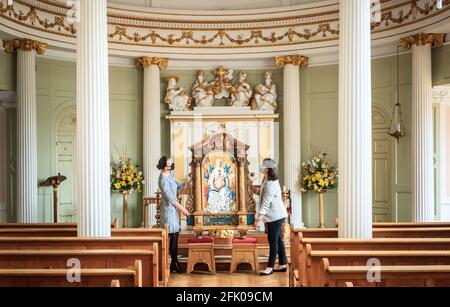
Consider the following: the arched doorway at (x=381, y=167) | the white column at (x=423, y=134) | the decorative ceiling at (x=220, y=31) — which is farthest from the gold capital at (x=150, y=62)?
the white column at (x=423, y=134)

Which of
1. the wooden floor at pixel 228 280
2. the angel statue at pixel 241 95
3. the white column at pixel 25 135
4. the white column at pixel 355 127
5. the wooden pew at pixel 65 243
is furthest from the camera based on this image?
the angel statue at pixel 241 95

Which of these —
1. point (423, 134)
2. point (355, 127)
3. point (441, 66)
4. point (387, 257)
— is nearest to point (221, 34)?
point (441, 66)

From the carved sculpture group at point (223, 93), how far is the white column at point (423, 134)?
3704mm

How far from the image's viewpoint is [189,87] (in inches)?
550

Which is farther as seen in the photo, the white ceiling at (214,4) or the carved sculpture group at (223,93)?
the carved sculpture group at (223,93)

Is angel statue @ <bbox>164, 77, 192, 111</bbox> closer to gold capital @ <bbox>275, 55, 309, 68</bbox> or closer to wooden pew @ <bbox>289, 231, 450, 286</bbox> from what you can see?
gold capital @ <bbox>275, 55, 309, 68</bbox>

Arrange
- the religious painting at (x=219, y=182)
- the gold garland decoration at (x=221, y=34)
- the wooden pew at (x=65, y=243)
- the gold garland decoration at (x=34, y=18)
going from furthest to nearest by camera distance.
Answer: the gold garland decoration at (x=221, y=34) < the gold garland decoration at (x=34, y=18) < the religious painting at (x=219, y=182) < the wooden pew at (x=65, y=243)

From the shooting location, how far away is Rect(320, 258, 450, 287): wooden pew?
14.4 feet

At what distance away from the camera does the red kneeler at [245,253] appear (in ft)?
27.3

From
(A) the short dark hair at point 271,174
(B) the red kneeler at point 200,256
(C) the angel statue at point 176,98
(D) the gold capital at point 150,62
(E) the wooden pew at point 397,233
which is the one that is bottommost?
(B) the red kneeler at point 200,256

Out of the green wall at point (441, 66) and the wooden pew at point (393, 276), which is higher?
the green wall at point (441, 66)

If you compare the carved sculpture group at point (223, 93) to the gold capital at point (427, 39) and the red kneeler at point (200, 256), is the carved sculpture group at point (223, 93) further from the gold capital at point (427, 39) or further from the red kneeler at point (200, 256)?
the red kneeler at point (200, 256)

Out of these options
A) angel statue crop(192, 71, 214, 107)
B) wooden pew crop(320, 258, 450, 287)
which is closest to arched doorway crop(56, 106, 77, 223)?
angel statue crop(192, 71, 214, 107)
